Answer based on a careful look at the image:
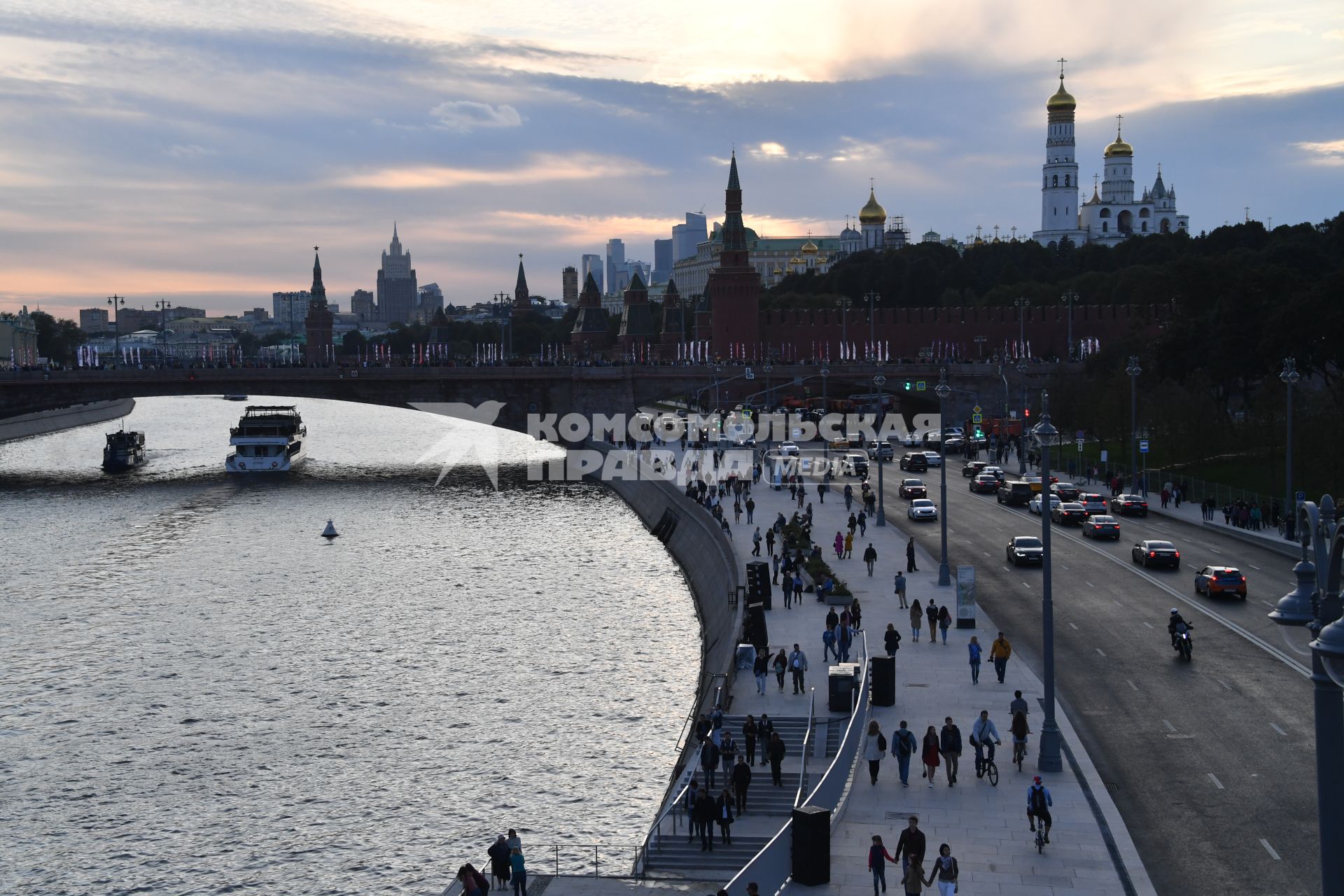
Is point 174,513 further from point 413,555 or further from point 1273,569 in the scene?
point 1273,569

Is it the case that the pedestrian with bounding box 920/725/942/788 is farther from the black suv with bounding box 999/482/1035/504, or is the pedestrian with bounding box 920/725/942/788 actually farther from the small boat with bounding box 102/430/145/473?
the small boat with bounding box 102/430/145/473

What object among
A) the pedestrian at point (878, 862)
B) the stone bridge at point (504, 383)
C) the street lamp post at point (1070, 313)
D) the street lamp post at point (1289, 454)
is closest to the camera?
the pedestrian at point (878, 862)

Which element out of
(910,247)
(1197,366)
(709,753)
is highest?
(910,247)

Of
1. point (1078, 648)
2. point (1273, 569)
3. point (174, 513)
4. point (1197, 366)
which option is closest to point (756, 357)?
point (1197, 366)

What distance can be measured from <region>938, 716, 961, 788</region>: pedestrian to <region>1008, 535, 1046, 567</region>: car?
22996 millimetres

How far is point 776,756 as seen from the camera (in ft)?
81.7

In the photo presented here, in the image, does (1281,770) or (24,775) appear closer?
(1281,770)

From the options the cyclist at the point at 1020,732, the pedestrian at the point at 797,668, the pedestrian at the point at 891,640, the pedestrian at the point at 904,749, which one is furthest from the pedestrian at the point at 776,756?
the pedestrian at the point at 891,640

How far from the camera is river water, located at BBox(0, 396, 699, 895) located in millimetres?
27672

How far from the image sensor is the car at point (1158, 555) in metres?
44.6

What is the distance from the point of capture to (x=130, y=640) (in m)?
43.9

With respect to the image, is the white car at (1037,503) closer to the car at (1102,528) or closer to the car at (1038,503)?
the car at (1038,503)

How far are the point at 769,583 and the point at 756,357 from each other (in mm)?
88761

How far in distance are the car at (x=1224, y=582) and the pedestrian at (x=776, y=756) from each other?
19118 millimetres
